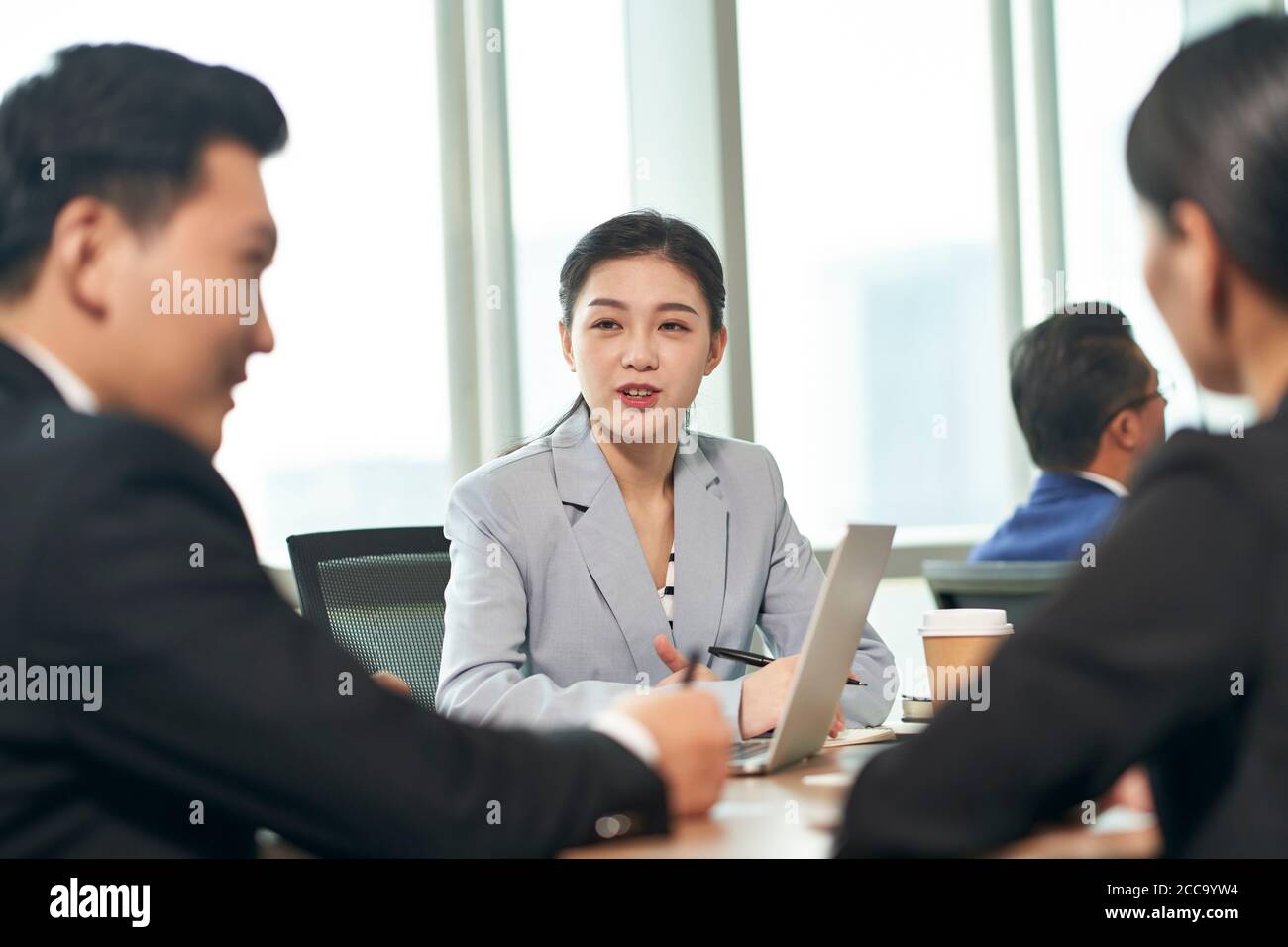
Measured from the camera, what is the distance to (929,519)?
4.68 meters

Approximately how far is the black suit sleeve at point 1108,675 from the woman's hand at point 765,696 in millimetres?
869

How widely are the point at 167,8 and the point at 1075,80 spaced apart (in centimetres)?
332

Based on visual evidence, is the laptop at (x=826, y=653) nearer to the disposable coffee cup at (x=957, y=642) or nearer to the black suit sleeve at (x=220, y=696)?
the disposable coffee cup at (x=957, y=642)

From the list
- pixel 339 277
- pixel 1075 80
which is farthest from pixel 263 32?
pixel 1075 80

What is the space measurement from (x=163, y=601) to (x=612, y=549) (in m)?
1.36

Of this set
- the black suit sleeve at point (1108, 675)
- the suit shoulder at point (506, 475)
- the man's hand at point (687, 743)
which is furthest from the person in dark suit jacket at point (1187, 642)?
the suit shoulder at point (506, 475)

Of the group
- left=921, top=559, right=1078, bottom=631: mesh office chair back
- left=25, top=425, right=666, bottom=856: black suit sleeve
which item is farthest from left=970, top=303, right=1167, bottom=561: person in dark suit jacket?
left=25, top=425, right=666, bottom=856: black suit sleeve

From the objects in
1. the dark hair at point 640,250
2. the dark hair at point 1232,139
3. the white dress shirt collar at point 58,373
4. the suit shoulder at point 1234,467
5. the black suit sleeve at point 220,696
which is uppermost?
the dark hair at point 640,250

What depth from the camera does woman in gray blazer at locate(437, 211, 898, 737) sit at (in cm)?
206

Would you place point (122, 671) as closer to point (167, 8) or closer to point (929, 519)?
point (167, 8)

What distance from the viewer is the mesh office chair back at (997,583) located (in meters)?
2.05

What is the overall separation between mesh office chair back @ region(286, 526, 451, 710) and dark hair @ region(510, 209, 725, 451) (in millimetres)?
355

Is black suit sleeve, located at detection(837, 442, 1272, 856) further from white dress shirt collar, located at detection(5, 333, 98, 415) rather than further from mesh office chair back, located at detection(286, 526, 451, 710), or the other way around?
mesh office chair back, located at detection(286, 526, 451, 710)

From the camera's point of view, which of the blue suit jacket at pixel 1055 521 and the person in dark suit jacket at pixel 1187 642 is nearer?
the person in dark suit jacket at pixel 1187 642
